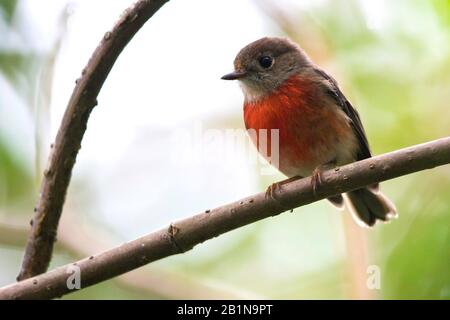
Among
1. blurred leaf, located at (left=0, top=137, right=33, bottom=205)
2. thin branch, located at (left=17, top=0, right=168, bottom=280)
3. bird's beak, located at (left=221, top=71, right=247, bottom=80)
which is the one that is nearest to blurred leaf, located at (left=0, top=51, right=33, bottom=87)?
blurred leaf, located at (left=0, top=137, right=33, bottom=205)

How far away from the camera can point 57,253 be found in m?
5.54

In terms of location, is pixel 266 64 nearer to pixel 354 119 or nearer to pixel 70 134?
pixel 354 119

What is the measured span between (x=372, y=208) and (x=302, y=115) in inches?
38.6

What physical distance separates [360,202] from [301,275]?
2.51 feet

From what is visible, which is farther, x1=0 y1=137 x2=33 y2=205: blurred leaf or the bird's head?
x1=0 y1=137 x2=33 y2=205: blurred leaf

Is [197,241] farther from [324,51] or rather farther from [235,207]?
[324,51]

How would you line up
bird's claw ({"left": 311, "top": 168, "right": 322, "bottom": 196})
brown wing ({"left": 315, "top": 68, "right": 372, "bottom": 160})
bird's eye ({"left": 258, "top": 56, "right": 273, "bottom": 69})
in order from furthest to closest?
bird's eye ({"left": 258, "top": 56, "right": 273, "bottom": 69}) < brown wing ({"left": 315, "top": 68, "right": 372, "bottom": 160}) < bird's claw ({"left": 311, "top": 168, "right": 322, "bottom": 196})

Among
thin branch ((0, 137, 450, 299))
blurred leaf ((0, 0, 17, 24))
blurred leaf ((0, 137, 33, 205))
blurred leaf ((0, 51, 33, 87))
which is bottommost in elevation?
thin branch ((0, 137, 450, 299))

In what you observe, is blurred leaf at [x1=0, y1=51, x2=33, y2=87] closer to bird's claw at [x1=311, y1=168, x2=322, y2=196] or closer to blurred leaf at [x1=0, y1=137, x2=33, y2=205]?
blurred leaf at [x1=0, y1=137, x2=33, y2=205]

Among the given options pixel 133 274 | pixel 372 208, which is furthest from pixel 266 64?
pixel 133 274

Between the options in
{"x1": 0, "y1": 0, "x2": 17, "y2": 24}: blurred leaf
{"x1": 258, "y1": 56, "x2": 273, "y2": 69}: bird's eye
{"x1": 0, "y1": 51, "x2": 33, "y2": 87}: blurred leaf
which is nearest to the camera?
{"x1": 258, "y1": 56, "x2": 273, "y2": 69}: bird's eye

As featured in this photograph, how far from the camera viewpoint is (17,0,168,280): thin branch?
3.27 m

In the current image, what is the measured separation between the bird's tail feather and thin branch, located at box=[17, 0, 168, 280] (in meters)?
2.28
